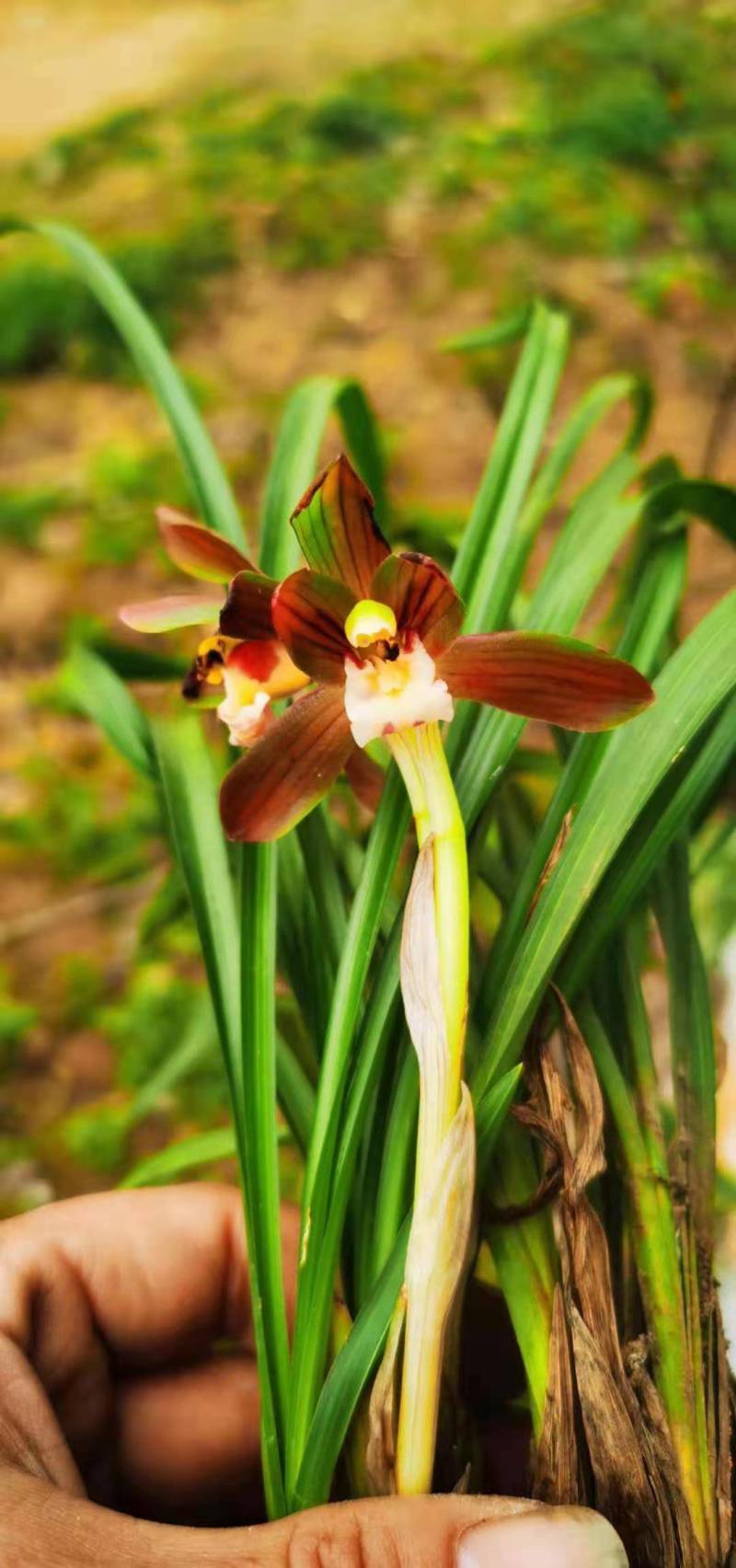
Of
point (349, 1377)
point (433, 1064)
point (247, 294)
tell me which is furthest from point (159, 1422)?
point (247, 294)

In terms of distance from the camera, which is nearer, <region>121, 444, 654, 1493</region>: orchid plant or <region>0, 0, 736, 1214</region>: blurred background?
<region>121, 444, 654, 1493</region>: orchid plant

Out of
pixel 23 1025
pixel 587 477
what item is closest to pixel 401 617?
pixel 23 1025

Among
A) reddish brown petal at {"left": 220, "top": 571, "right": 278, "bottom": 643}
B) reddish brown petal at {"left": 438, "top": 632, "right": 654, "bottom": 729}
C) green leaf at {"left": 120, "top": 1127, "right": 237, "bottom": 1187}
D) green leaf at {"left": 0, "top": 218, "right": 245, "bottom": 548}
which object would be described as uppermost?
green leaf at {"left": 0, "top": 218, "right": 245, "bottom": 548}

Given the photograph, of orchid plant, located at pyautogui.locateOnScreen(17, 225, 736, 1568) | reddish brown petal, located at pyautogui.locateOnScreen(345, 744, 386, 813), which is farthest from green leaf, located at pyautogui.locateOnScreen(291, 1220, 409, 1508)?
reddish brown petal, located at pyautogui.locateOnScreen(345, 744, 386, 813)

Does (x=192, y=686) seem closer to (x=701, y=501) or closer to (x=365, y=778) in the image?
(x=365, y=778)

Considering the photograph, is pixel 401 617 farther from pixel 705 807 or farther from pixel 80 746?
pixel 80 746

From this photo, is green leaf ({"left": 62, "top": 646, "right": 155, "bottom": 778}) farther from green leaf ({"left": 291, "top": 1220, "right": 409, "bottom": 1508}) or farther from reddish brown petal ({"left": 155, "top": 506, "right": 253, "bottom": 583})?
green leaf ({"left": 291, "top": 1220, "right": 409, "bottom": 1508})

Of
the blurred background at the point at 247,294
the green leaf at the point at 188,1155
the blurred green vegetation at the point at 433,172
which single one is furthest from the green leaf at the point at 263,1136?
the blurred green vegetation at the point at 433,172
